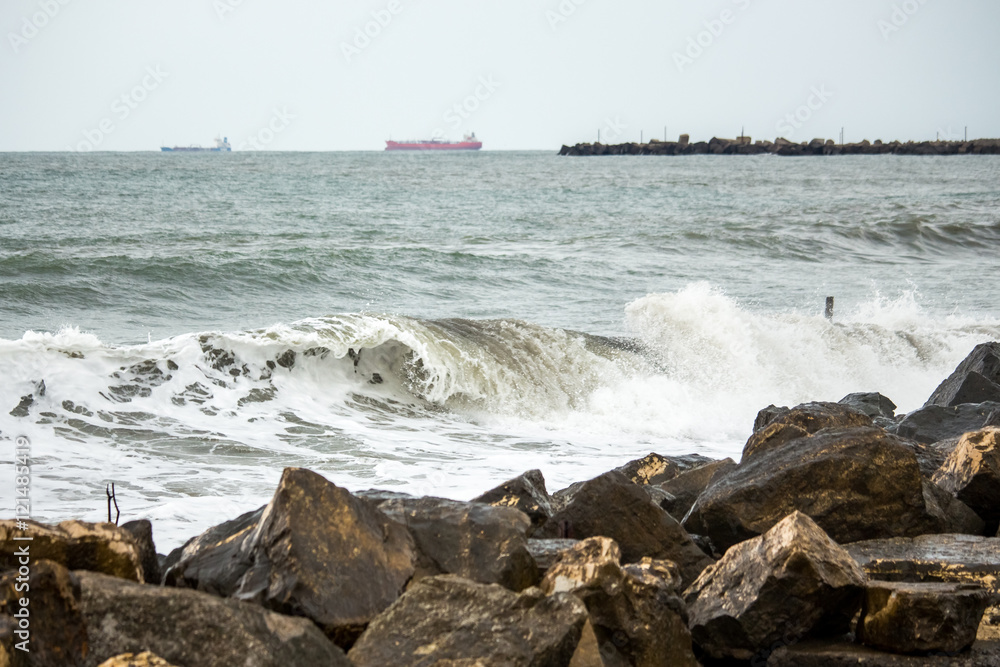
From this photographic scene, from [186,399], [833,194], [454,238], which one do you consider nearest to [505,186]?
[833,194]

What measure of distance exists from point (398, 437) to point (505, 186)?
3612 centimetres

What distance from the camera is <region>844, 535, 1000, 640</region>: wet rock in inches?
119

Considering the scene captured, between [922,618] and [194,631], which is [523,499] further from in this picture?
[194,631]

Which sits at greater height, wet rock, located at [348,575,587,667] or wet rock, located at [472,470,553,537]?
wet rock, located at [348,575,587,667]

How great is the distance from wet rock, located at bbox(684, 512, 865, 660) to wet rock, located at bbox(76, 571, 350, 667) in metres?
1.35

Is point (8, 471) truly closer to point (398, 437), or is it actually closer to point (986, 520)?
point (398, 437)

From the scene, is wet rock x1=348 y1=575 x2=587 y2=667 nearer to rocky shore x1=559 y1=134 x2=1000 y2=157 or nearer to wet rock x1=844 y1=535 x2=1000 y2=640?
wet rock x1=844 y1=535 x2=1000 y2=640

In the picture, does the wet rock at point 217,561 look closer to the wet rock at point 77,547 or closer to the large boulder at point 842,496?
the wet rock at point 77,547

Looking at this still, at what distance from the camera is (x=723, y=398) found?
31.3ft

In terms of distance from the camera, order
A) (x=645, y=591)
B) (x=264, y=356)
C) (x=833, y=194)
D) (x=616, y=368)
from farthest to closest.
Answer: (x=833, y=194) → (x=616, y=368) → (x=264, y=356) → (x=645, y=591)

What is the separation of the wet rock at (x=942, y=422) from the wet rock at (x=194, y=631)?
4664mm

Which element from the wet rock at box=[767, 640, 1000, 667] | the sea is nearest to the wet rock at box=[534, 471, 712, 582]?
the wet rock at box=[767, 640, 1000, 667]

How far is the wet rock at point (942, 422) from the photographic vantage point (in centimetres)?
570

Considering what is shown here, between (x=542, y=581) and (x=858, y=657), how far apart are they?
1.02m
